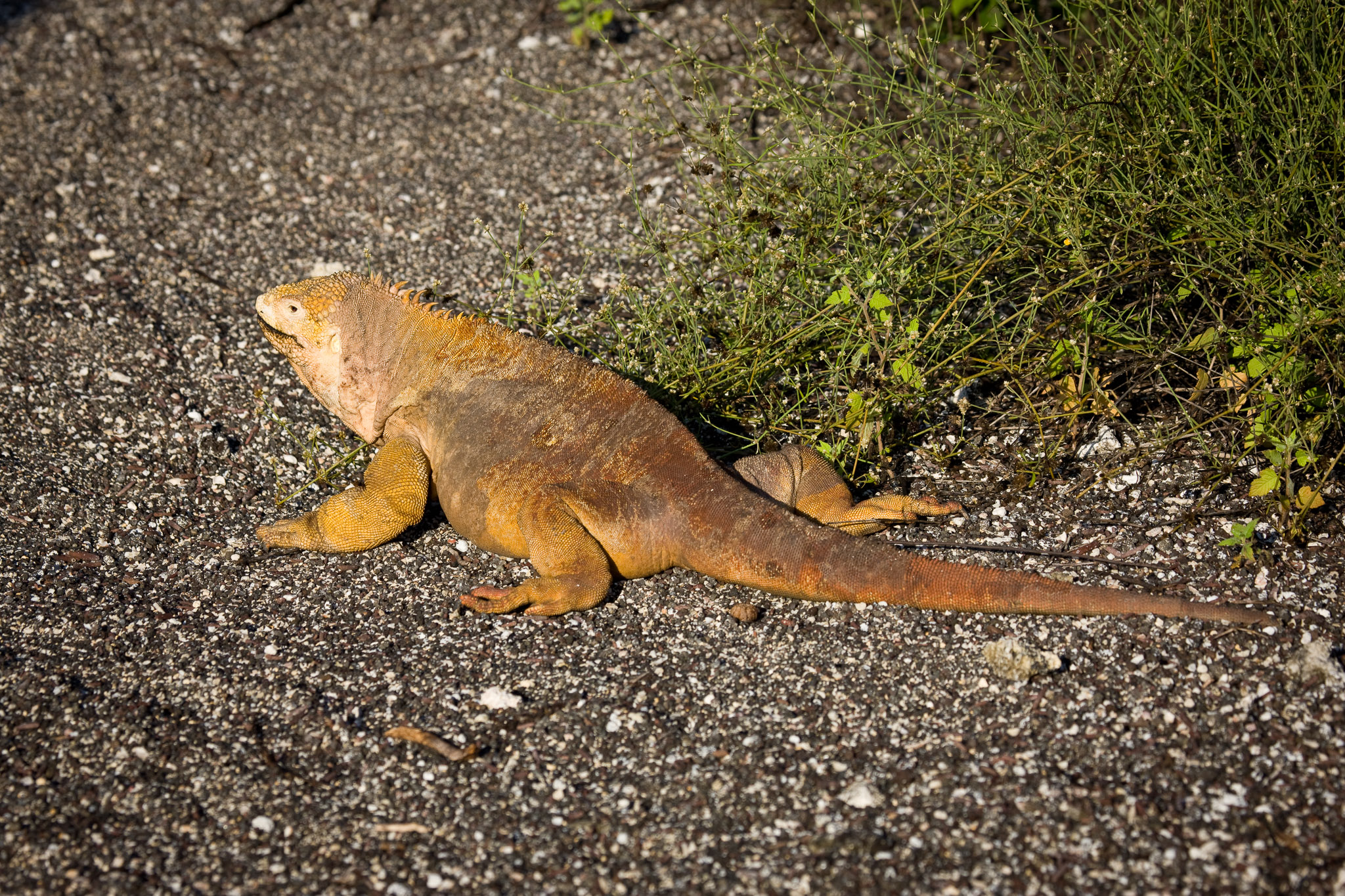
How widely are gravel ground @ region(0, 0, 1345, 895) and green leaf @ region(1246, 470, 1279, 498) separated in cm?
21

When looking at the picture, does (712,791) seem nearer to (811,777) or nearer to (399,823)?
(811,777)

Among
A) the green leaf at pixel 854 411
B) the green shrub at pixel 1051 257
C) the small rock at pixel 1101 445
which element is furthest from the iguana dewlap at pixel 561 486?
the small rock at pixel 1101 445

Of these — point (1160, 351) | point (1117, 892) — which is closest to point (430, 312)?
point (1160, 351)

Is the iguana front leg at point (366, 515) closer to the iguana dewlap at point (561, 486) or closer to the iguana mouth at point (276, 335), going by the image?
the iguana dewlap at point (561, 486)

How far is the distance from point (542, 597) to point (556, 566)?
0.12 meters

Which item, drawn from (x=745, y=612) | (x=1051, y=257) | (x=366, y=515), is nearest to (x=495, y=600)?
(x=366, y=515)

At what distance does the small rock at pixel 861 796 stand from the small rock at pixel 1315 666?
131 cm

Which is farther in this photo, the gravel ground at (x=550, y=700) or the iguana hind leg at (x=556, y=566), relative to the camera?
the iguana hind leg at (x=556, y=566)

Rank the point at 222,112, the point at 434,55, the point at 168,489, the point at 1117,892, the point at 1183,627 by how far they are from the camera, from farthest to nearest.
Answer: the point at 434,55
the point at 222,112
the point at 168,489
the point at 1183,627
the point at 1117,892

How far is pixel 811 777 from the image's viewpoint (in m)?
3.22

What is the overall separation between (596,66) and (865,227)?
3.54 meters

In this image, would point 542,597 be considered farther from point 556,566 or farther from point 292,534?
point 292,534

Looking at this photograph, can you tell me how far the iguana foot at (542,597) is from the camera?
386cm

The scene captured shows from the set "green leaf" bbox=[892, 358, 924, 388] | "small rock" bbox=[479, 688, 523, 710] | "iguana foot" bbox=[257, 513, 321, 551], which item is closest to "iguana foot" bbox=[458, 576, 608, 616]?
"small rock" bbox=[479, 688, 523, 710]
